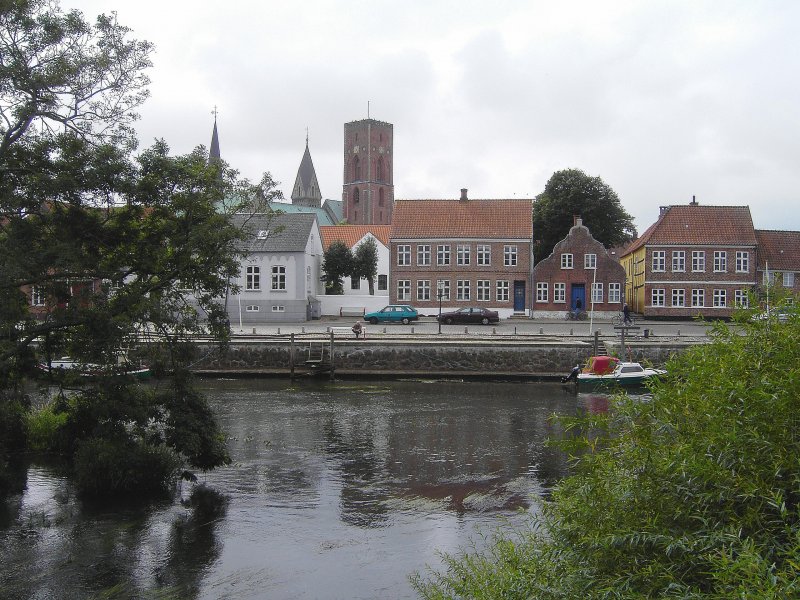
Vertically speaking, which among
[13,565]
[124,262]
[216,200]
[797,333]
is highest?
[216,200]

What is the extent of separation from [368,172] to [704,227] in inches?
2762

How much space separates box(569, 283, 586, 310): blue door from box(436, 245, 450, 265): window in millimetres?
10868

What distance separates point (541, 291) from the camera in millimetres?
63469

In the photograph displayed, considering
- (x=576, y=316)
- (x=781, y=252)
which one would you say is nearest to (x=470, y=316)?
(x=576, y=316)

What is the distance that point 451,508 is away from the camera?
16672 mm

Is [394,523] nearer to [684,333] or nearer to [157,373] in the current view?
[157,373]

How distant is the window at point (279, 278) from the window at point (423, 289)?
11.5m

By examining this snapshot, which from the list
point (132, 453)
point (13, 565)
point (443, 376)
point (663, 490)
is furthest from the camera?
point (443, 376)

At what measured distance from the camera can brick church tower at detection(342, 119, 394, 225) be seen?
409 ft

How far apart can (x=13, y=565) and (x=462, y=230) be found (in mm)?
53977

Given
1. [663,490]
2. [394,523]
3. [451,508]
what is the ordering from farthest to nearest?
[451,508]
[394,523]
[663,490]

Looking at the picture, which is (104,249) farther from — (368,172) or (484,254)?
(368,172)

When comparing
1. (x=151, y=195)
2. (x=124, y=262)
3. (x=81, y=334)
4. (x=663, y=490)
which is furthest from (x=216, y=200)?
(x=663, y=490)

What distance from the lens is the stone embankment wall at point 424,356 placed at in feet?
136
